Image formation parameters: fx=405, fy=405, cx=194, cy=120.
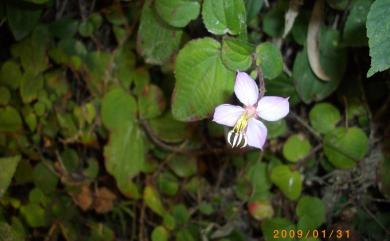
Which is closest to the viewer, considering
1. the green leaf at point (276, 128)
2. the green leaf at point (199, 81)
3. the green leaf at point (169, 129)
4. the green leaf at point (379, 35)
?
the green leaf at point (379, 35)

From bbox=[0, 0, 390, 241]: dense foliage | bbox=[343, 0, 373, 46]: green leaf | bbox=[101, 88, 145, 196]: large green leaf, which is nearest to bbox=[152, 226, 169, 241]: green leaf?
bbox=[0, 0, 390, 241]: dense foliage

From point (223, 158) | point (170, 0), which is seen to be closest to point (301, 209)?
point (223, 158)

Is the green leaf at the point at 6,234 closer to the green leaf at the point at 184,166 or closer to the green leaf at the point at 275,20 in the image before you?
→ the green leaf at the point at 184,166

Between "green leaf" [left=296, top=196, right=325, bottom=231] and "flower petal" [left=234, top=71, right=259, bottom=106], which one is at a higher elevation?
"flower petal" [left=234, top=71, right=259, bottom=106]

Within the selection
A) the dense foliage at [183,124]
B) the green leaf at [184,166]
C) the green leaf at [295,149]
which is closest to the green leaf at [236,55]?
the dense foliage at [183,124]

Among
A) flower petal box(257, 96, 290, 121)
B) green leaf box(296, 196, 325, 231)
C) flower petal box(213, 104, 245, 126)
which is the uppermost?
flower petal box(257, 96, 290, 121)

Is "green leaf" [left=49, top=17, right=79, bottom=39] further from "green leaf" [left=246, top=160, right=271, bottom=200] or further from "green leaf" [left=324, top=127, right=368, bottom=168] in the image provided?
"green leaf" [left=324, top=127, right=368, bottom=168]

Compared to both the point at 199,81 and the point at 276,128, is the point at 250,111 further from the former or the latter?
the point at 276,128
